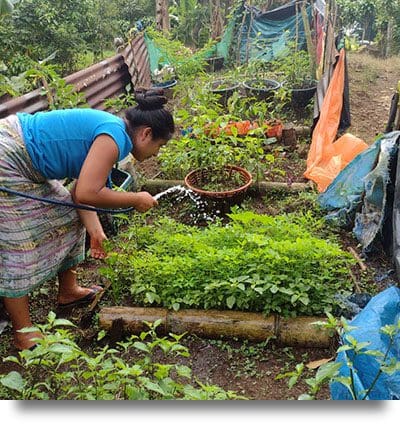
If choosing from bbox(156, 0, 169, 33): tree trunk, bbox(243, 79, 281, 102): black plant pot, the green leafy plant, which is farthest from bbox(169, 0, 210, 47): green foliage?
the green leafy plant

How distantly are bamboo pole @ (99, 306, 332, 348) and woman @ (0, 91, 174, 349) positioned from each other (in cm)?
40

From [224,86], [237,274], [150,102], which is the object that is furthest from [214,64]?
[237,274]

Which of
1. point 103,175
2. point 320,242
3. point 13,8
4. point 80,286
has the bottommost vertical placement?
point 80,286

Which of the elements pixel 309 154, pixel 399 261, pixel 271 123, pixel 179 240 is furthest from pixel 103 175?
pixel 271 123

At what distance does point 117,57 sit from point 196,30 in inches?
26.3

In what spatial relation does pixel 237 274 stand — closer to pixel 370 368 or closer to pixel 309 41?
pixel 370 368

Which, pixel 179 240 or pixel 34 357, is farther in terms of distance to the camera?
pixel 179 240

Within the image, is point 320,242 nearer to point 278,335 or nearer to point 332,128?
point 278,335

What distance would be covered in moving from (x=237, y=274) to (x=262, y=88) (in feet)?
9.83

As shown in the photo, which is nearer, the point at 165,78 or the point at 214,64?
the point at 165,78

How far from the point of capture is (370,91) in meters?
3.49

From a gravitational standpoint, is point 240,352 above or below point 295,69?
below

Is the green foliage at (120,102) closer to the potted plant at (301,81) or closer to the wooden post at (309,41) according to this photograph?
the wooden post at (309,41)

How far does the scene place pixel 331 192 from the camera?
325 centimetres
